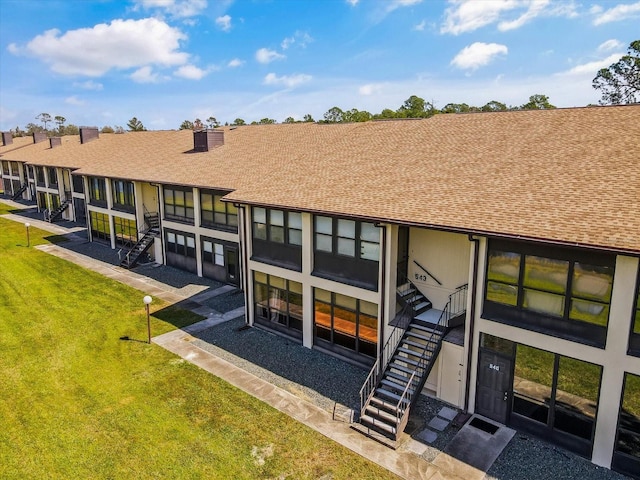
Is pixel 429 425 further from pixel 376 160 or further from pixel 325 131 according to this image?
pixel 325 131

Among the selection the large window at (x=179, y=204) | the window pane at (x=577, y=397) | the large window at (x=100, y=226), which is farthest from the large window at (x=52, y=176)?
the window pane at (x=577, y=397)

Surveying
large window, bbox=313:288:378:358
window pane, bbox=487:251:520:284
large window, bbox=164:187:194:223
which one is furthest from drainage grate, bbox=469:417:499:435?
large window, bbox=164:187:194:223

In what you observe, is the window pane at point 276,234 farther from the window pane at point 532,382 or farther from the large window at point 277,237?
the window pane at point 532,382

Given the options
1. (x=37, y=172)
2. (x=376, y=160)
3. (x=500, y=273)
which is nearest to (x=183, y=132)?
(x=37, y=172)

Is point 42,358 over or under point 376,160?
under

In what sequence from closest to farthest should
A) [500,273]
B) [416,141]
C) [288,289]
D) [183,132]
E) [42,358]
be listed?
[500,273], [42,358], [288,289], [416,141], [183,132]
